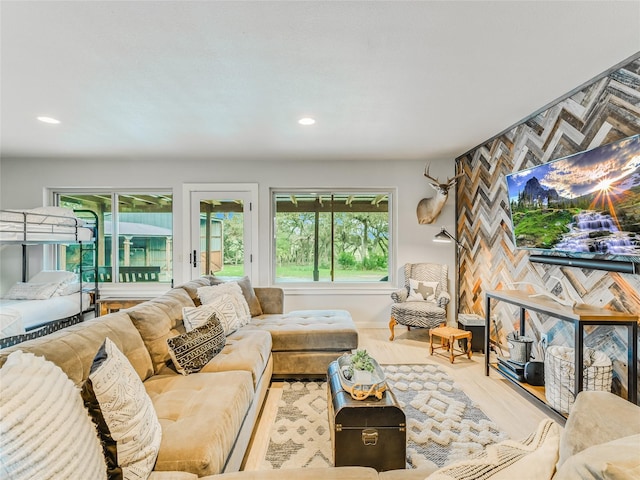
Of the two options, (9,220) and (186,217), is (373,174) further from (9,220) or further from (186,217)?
(9,220)

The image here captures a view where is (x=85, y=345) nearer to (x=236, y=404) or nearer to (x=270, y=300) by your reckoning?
(x=236, y=404)

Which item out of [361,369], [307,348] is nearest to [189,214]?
[307,348]

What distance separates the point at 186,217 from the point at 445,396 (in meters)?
4.14

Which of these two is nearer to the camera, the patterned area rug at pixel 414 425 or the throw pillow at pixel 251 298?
the patterned area rug at pixel 414 425

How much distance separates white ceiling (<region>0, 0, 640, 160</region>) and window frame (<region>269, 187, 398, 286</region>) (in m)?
1.35

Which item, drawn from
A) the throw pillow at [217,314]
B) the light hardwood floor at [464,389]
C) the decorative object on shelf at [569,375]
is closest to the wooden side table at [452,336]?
the light hardwood floor at [464,389]

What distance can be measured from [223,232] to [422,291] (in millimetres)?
3067

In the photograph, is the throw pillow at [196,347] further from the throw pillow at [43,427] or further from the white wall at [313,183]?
the white wall at [313,183]

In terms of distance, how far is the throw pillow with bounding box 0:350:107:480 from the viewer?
2.67 ft

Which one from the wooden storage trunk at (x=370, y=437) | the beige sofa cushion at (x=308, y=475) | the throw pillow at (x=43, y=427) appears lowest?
the wooden storage trunk at (x=370, y=437)

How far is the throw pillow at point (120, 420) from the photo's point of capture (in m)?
1.12

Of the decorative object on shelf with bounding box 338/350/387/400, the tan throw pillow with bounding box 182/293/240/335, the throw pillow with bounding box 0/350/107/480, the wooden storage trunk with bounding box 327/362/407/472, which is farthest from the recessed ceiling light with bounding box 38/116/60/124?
the wooden storage trunk with bounding box 327/362/407/472

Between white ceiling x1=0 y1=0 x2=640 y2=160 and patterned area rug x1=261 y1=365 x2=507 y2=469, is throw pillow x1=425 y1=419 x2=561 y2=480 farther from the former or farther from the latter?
white ceiling x1=0 y1=0 x2=640 y2=160

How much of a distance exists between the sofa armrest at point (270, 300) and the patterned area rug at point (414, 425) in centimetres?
106
